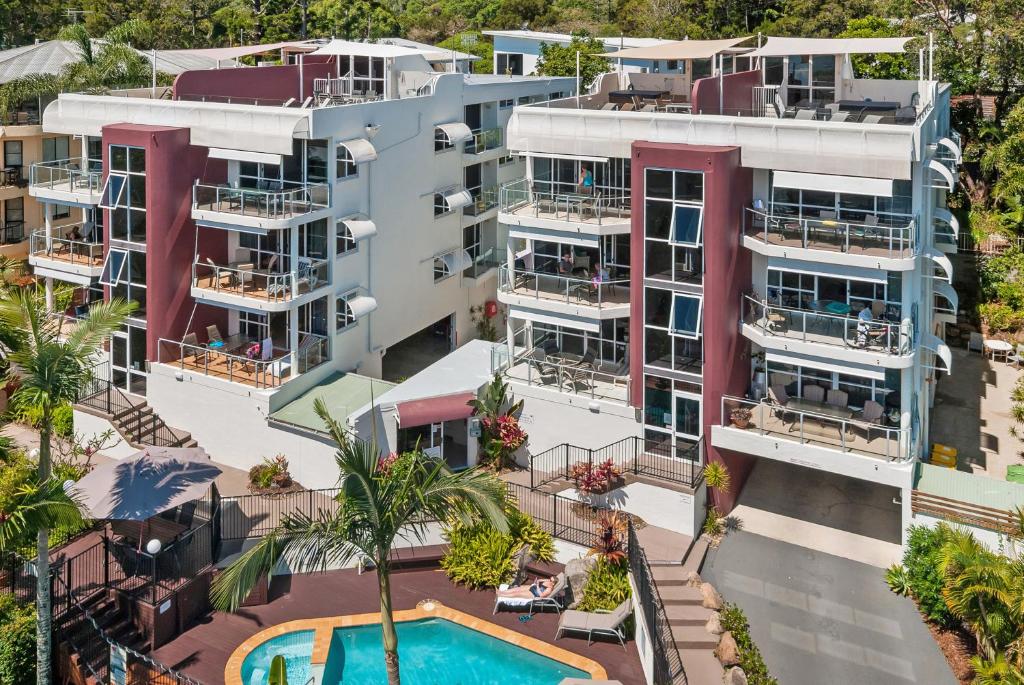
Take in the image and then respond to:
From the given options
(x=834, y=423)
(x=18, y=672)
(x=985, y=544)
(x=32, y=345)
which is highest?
(x=32, y=345)

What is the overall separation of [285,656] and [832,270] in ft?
54.7

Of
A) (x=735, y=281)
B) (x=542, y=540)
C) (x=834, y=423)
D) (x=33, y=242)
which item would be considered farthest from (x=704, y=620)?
(x=33, y=242)

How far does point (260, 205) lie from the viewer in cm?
2980

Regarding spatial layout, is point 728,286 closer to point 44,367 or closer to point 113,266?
point 44,367

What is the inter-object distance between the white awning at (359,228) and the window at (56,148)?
18466mm

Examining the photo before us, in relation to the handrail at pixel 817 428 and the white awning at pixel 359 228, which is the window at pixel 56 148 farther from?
the handrail at pixel 817 428

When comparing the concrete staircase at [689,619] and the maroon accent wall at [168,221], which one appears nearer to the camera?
the concrete staircase at [689,619]

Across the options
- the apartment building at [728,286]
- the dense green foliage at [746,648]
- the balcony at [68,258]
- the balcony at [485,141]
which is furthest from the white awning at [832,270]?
the balcony at [68,258]

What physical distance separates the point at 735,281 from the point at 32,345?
17594 millimetres

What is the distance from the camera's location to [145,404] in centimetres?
3142

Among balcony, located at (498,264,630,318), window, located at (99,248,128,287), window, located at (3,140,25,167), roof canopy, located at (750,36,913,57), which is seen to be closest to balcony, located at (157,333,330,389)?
window, located at (99,248,128,287)

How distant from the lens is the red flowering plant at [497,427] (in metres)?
28.7

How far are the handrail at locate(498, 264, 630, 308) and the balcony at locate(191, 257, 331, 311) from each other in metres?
6.04

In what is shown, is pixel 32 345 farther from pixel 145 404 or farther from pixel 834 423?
pixel 834 423
